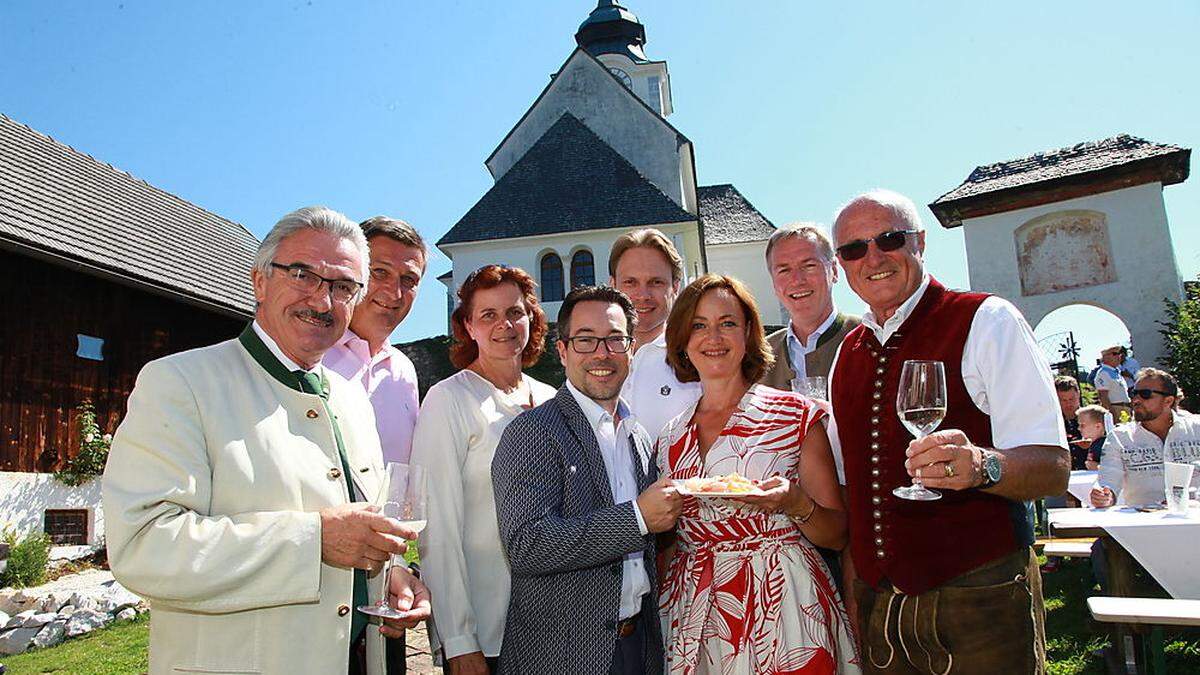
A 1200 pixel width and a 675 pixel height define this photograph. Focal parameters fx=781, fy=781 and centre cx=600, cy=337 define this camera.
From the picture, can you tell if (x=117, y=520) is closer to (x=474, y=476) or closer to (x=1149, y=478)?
Result: (x=474, y=476)

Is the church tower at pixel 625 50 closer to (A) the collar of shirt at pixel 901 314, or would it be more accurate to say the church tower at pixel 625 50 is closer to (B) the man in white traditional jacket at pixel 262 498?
(A) the collar of shirt at pixel 901 314

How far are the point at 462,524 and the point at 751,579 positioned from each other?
1.14m

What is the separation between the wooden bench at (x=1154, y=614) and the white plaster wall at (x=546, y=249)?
23.9 meters

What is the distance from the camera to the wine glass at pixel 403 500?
2.28 meters

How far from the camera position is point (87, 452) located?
41.8 feet

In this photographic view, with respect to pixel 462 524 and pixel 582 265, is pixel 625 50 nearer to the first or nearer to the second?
pixel 582 265

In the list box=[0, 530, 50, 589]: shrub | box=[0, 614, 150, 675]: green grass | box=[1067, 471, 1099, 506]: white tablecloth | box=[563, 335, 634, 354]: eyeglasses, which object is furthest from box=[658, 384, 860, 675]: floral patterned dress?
box=[0, 530, 50, 589]: shrub

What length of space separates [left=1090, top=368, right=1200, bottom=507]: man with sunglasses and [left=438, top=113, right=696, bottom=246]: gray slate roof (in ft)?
67.0

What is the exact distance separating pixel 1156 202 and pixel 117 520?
974 inches

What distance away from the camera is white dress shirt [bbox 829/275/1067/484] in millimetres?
2406

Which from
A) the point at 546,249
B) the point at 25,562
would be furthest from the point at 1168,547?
the point at 546,249

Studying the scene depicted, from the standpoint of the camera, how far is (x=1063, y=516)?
20.7 feet

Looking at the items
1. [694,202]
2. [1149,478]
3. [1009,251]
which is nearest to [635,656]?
[1149,478]

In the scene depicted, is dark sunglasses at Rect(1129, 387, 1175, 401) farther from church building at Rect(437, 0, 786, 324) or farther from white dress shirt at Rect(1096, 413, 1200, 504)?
church building at Rect(437, 0, 786, 324)
